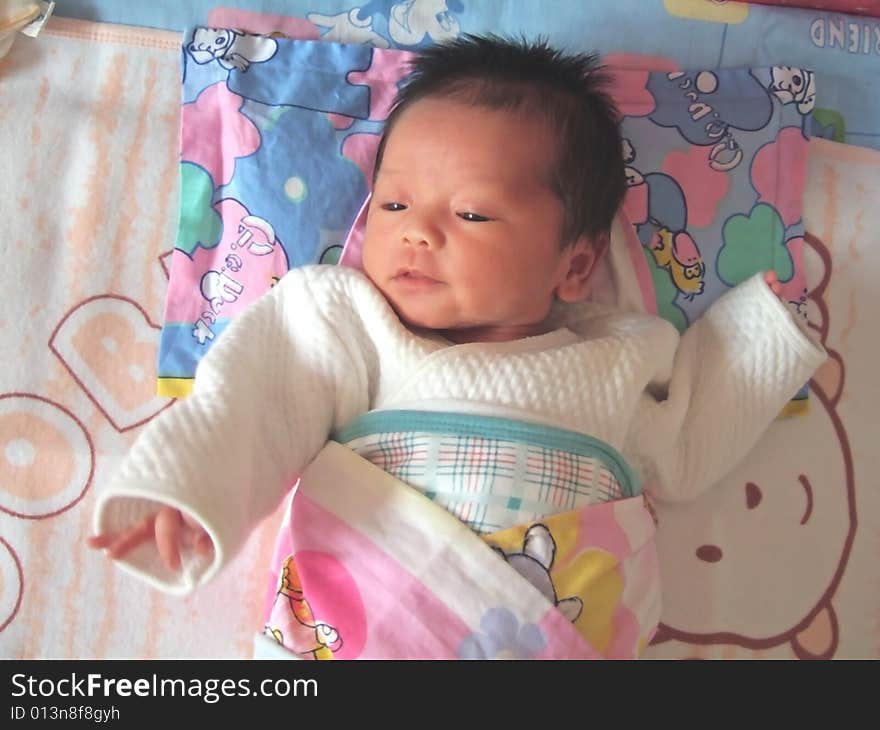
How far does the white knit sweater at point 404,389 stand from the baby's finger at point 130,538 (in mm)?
15

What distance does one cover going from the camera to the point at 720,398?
112cm

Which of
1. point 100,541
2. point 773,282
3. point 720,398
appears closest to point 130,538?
point 100,541

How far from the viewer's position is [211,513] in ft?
2.79

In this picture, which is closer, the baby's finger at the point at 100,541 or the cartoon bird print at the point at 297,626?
the baby's finger at the point at 100,541

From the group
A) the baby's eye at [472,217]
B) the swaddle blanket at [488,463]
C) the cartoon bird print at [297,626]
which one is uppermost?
the baby's eye at [472,217]

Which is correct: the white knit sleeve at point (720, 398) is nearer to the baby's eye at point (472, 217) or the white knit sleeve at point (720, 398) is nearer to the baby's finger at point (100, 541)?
the baby's eye at point (472, 217)

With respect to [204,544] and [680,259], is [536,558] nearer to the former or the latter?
[204,544]

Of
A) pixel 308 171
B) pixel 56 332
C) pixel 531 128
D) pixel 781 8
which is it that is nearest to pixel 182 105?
pixel 308 171

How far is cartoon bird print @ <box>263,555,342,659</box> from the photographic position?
37.2 inches

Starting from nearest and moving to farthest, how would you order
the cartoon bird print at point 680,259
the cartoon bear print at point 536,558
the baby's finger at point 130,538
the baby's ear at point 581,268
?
the baby's finger at point 130,538 → the cartoon bear print at point 536,558 → the baby's ear at point 581,268 → the cartoon bird print at point 680,259

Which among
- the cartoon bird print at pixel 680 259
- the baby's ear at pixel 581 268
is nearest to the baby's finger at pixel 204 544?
the baby's ear at pixel 581 268

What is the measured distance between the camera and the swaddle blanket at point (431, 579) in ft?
3.02

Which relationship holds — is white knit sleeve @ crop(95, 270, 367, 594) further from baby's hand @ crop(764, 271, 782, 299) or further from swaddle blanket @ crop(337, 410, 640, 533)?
baby's hand @ crop(764, 271, 782, 299)

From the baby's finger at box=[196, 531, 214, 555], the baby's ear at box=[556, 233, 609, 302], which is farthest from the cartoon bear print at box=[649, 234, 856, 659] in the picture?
the baby's finger at box=[196, 531, 214, 555]
